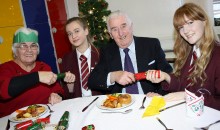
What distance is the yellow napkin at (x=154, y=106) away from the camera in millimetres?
1495

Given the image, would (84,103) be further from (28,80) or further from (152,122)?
(152,122)

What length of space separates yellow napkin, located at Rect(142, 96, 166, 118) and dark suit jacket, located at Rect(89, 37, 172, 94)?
75cm

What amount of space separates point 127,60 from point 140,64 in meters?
0.15

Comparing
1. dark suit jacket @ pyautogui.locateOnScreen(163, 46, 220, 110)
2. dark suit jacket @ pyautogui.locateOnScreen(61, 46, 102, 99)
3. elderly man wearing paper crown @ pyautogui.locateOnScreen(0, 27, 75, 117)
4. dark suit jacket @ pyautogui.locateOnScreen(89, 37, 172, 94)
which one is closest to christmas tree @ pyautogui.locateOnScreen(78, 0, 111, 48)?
dark suit jacket @ pyautogui.locateOnScreen(61, 46, 102, 99)

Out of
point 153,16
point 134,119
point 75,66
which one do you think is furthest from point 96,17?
point 134,119

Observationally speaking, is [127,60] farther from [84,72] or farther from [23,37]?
[23,37]

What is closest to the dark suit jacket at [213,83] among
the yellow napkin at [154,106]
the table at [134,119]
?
the table at [134,119]

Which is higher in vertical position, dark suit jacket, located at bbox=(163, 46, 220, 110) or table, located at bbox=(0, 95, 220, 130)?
dark suit jacket, located at bbox=(163, 46, 220, 110)

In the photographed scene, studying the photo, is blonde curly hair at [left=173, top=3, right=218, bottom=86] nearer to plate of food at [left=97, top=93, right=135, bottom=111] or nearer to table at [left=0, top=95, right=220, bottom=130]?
table at [left=0, top=95, right=220, bottom=130]

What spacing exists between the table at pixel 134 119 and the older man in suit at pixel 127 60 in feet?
1.87

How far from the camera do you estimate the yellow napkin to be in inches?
58.9

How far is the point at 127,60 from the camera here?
2451 millimetres

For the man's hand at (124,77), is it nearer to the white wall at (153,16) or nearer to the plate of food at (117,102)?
the plate of food at (117,102)

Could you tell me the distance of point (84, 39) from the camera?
2885mm
